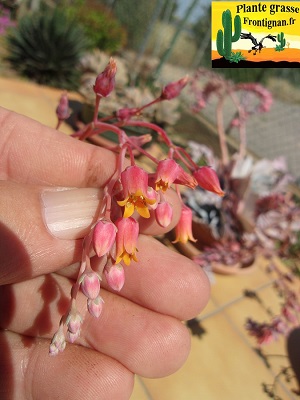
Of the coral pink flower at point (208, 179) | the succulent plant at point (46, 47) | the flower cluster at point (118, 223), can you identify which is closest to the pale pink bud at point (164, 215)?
the flower cluster at point (118, 223)

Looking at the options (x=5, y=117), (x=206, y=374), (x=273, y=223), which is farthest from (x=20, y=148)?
(x=273, y=223)

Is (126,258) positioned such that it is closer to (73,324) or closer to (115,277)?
(115,277)

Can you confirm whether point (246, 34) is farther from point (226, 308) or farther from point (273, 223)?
point (226, 308)

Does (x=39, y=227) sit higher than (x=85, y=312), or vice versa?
(x=39, y=227)

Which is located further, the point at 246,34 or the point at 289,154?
the point at 289,154

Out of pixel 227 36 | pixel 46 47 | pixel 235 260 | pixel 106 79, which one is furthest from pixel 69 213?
pixel 46 47

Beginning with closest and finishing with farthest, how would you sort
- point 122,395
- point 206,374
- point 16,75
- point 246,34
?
1. point 122,395
2. point 206,374
3. point 246,34
4. point 16,75
